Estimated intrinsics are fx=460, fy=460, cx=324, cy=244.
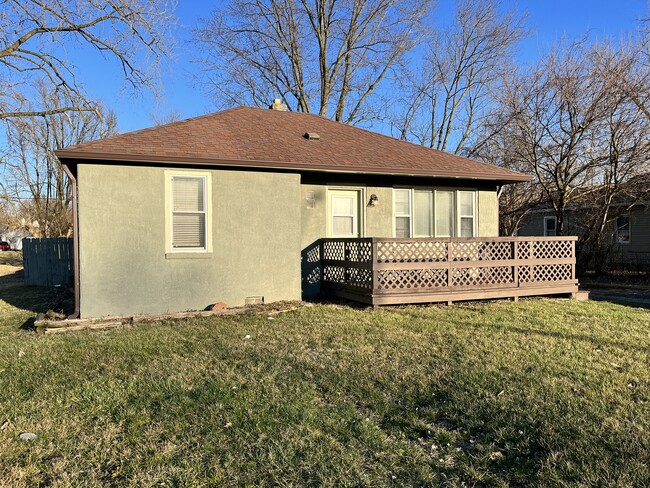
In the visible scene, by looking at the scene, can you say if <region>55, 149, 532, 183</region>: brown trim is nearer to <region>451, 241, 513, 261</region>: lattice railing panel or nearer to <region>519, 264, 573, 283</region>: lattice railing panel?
<region>451, 241, 513, 261</region>: lattice railing panel

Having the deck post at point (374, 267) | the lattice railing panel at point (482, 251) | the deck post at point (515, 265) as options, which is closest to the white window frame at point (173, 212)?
the deck post at point (374, 267)

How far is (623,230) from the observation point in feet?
66.2

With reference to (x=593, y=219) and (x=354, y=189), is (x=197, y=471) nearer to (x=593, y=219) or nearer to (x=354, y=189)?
(x=354, y=189)

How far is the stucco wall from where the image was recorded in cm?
802

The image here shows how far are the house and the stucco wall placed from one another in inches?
464

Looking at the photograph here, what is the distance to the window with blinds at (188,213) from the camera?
28.1 ft

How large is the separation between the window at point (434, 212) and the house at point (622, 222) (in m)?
6.73

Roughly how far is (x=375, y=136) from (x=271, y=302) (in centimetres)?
593

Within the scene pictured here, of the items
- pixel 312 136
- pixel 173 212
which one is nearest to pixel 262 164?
pixel 173 212

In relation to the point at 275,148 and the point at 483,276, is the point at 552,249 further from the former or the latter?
the point at 275,148

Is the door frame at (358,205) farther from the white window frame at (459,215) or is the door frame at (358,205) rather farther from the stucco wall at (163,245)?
the white window frame at (459,215)

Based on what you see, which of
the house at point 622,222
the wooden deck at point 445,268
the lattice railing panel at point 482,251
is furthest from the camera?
the house at point 622,222

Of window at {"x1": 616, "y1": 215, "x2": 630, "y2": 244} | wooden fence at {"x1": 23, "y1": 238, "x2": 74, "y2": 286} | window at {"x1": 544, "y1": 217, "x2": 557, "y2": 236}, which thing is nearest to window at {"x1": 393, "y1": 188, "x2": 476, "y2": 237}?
wooden fence at {"x1": 23, "y1": 238, "x2": 74, "y2": 286}

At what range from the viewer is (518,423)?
3539mm
